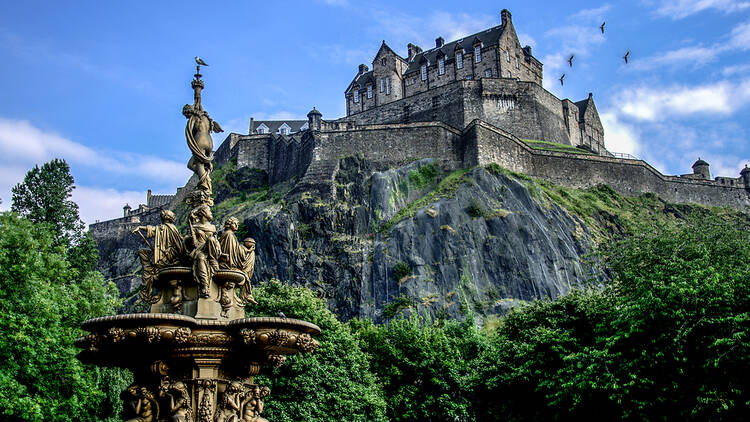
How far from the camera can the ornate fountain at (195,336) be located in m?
10.4

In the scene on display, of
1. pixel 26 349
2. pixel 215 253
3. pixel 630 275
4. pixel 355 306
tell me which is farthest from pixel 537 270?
pixel 215 253

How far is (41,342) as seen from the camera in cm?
2008

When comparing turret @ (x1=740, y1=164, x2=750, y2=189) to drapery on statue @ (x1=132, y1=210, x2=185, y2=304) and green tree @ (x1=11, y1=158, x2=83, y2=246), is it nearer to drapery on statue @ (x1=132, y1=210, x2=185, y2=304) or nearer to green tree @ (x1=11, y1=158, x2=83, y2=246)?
green tree @ (x1=11, y1=158, x2=83, y2=246)

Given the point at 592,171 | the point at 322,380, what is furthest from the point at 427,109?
the point at 322,380

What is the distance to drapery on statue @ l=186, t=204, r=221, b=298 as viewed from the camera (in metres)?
11.2

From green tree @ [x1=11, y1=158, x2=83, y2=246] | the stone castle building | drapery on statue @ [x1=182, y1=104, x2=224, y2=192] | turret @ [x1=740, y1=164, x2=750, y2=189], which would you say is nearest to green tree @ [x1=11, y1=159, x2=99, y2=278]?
green tree @ [x1=11, y1=158, x2=83, y2=246]

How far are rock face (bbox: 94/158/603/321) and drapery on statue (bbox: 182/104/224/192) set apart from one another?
3201 cm

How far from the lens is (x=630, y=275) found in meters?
23.7

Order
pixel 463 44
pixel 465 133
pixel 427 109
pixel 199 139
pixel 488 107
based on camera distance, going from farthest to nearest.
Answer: pixel 463 44 < pixel 427 109 < pixel 488 107 < pixel 465 133 < pixel 199 139

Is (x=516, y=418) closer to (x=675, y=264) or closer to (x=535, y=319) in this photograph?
(x=535, y=319)

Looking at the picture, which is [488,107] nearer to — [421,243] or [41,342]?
[421,243]

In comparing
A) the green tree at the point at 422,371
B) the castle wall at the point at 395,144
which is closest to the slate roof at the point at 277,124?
the castle wall at the point at 395,144

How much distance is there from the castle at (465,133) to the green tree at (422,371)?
81.8ft

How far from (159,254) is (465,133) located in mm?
48026
